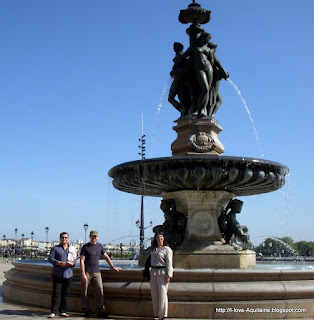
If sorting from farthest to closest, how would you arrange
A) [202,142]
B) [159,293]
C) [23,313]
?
[202,142] → [23,313] → [159,293]

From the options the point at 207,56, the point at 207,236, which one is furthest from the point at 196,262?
the point at 207,56

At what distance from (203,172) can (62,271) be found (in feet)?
11.3

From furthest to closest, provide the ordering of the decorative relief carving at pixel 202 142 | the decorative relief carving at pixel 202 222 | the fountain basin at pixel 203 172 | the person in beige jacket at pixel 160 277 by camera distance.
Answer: the decorative relief carving at pixel 202 142 < the decorative relief carving at pixel 202 222 < the fountain basin at pixel 203 172 < the person in beige jacket at pixel 160 277

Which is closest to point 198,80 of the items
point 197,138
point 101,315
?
point 197,138

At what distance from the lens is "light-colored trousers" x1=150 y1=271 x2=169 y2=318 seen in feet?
22.5

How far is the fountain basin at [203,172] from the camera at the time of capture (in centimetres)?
948

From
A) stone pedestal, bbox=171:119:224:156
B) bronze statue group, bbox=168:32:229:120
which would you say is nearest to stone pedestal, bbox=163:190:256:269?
stone pedestal, bbox=171:119:224:156

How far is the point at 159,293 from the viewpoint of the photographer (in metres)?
6.89

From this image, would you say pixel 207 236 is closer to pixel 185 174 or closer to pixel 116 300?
pixel 185 174

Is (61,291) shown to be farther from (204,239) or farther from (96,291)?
(204,239)

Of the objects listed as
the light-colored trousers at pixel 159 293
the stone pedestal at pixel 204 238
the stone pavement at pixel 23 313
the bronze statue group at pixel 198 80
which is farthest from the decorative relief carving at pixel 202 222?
the light-colored trousers at pixel 159 293

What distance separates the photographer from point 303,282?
7820mm

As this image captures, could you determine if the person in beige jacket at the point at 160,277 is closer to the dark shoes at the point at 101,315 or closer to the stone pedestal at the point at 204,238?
the dark shoes at the point at 101,315

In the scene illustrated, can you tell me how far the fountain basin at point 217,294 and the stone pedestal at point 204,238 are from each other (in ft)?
7.21
